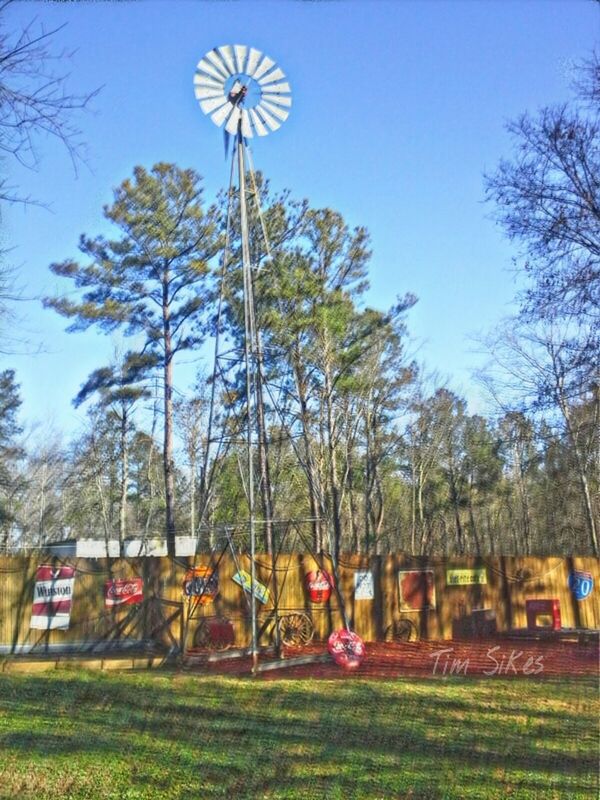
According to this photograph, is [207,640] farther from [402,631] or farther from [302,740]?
[302,740]

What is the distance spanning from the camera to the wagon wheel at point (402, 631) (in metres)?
15.4

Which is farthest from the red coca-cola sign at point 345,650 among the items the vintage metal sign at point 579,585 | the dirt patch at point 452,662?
the vintage metal sign at point 579,585

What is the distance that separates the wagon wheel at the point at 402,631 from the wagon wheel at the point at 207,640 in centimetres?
350

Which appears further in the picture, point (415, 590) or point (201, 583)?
point (415, 590)

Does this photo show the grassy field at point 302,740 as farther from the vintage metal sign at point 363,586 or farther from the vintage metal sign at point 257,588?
the vintage metal sign at point 363,586

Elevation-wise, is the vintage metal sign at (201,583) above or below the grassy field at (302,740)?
above

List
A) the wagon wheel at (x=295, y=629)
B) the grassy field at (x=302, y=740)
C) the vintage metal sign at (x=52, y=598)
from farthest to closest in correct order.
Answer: the vintage metal sign at (x=52, y=598) < the wagon wheel at (x=295, y=629) < the grassy field at (x=302, y=740)

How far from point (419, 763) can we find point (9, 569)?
11638 mm

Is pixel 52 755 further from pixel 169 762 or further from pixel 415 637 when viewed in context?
pixel 415 637

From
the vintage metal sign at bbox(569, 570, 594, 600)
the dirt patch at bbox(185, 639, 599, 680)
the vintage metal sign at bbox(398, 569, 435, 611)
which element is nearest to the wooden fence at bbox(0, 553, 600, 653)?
the vintage metal sign at bbox(398, 569, 435, 611)

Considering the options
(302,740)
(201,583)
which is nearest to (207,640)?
(201,583)

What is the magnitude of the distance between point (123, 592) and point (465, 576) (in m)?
7.54

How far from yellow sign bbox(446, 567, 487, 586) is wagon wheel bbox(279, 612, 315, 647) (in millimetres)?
3730

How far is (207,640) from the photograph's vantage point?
1408 centimetres
